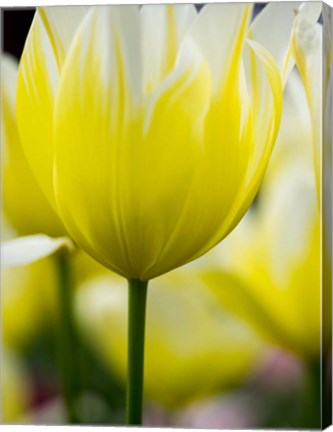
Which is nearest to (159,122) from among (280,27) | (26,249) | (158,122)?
(158,122)

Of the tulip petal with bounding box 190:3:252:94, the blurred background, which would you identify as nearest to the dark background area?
the blurred background

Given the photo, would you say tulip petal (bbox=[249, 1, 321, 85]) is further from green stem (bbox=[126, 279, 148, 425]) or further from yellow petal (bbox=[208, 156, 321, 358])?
green stem (bbox=[126, 279, 148, 425])

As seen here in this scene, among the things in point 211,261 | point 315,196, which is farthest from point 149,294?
point 315,196

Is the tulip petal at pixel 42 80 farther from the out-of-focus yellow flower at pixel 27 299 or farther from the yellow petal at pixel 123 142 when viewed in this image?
the out-of-focus yellow flower at pixel 27 299

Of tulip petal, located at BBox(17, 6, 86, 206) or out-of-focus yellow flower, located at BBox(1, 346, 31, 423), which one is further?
out-of-focus yellow flower, located at BBox(1, 346, 31, 423)

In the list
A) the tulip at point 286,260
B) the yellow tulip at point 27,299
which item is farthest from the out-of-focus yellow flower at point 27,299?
the tulip at point 286,260
